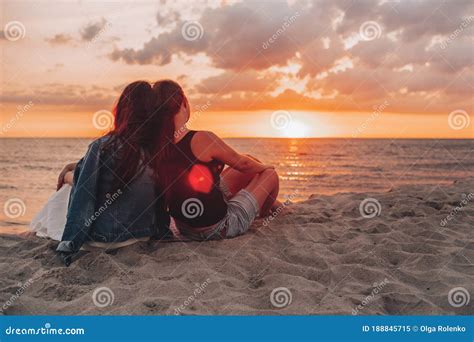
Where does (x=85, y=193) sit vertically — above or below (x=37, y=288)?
above

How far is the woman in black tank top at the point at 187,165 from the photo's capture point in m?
3.65

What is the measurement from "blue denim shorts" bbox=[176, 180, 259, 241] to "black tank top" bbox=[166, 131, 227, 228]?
6 centimetres

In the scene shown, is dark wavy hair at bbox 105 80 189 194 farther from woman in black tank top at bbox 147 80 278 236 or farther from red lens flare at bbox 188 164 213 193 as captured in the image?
red lens flare at bbox 188 164 213 193

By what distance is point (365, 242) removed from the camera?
3947 millimetres

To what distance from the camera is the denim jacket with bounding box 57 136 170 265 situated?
3.60 meters

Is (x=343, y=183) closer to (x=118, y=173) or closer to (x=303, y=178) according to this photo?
(x=303, y=178)

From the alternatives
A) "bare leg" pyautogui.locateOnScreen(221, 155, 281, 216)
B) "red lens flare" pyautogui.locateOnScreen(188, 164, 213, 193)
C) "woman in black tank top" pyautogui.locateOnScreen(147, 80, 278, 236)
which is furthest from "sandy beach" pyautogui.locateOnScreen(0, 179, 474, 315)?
"red lens flare" pyautogui.locateOnScreen(188, 164, 213, 193)

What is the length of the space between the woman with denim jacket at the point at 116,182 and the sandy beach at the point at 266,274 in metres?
0.16

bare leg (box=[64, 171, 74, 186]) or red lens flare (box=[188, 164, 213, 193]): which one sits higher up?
red lens flare (box=[188, 164, 213, 193])

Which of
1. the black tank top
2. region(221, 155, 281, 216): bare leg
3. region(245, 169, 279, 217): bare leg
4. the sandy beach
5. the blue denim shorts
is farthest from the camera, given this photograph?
region(221, 155, 281, 216): bare leg

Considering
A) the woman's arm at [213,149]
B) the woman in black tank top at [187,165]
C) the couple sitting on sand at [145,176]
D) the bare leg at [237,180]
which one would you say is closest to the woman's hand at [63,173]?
the couple sitting on sand at [145,176]

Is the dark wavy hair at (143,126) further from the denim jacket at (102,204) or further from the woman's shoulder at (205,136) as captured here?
the woman's shoulder at (205,136)

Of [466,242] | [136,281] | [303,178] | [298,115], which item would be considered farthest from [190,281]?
[303,178]

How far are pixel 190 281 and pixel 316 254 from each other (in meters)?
0.98
